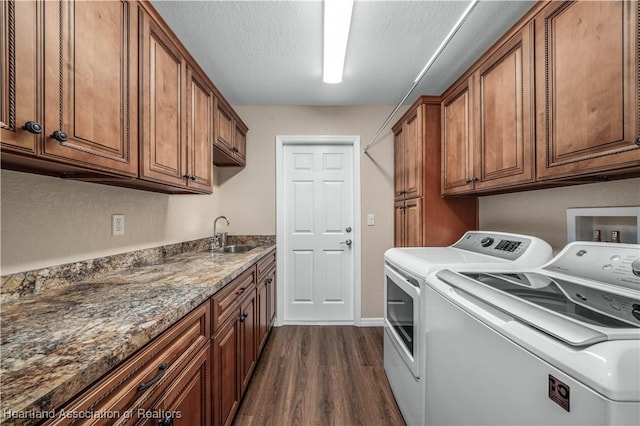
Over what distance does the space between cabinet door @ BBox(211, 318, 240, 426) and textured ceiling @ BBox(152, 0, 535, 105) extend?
1.84 m

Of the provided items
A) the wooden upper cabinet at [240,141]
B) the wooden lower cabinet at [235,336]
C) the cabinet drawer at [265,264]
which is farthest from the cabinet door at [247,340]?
the wooden upper cabinet at [240,141]

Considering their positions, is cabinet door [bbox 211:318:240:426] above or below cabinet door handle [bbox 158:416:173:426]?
below

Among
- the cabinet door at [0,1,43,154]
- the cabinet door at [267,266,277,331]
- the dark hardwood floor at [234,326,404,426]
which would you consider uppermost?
the cabinet door at [0,1,43,154]

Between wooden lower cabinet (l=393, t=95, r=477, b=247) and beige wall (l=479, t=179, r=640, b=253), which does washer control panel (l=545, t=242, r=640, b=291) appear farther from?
wooden lower cabinet (l=393, t=95, r=477, b=247)

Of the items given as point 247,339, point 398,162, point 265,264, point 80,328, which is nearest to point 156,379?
point 80,328

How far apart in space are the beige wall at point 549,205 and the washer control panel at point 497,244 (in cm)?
25

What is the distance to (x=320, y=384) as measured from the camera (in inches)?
74.4

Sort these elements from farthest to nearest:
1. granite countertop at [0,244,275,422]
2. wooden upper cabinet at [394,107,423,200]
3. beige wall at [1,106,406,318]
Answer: wooden upper cabinet at [394,107,423,200] → beige wall at [1,106,406,318] → granite countertop at [0,244,275,422]

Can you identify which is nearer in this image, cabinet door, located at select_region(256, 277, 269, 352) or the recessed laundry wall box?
the recessed laundry wall box

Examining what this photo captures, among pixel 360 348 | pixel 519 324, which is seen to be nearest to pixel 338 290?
pixel 360 348

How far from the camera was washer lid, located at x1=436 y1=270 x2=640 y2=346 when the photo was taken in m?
0.57

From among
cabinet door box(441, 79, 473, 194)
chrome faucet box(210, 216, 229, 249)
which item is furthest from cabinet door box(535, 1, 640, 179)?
chrome faucet box(210, 216, 229, 249)

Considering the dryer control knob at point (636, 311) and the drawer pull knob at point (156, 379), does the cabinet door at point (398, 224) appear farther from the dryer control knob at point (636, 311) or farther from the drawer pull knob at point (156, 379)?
the drawer pull knob at point (156, 379)

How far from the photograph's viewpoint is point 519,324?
0.68m
